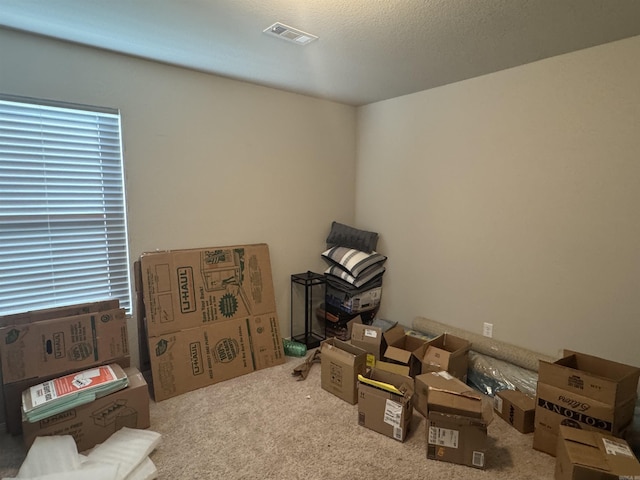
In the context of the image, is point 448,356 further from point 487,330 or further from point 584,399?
point 584,399

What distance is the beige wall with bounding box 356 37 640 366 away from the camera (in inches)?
84.4

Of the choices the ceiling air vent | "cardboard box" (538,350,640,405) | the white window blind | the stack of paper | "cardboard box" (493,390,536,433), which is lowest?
"cardboard box" (493,390,536,433)

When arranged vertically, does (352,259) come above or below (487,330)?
above

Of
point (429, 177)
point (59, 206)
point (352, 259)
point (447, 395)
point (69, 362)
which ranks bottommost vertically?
point (447, 395)

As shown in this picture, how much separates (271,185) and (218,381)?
1703mm

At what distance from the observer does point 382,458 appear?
75.9 inches

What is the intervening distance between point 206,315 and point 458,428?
190cm

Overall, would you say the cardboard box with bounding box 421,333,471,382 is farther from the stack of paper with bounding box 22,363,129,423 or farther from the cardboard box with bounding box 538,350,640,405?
the stack of paper with bounding box 22,363,129,423

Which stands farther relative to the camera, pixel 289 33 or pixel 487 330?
pixel 487 330

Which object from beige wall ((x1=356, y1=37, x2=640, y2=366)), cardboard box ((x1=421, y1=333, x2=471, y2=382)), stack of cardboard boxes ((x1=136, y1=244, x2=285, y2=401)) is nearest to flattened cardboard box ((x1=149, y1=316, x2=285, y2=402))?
stack of cardboard boxes ((x1=136, y1=244, x2=285, y2=401))

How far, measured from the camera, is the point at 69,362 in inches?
83.2

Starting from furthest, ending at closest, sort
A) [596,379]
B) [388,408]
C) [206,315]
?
[206,315], [388,408], [596,379]

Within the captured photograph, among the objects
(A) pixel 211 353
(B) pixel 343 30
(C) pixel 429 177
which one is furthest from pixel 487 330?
(B) pixel 343 30

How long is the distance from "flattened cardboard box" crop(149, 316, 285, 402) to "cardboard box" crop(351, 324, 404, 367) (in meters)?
0.71
